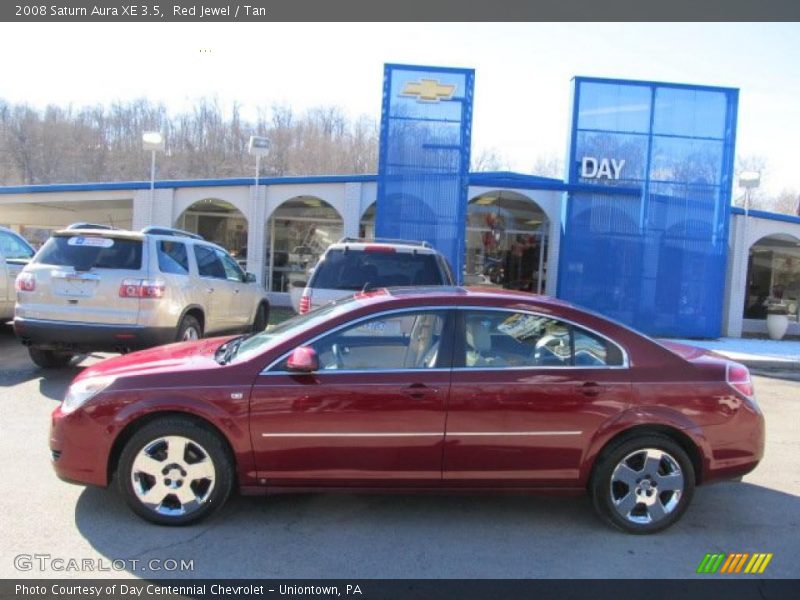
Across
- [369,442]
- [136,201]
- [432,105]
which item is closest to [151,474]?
[369,442]

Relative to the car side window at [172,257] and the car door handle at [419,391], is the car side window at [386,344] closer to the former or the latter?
the car door handle at [419,391]

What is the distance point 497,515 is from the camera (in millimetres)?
4473

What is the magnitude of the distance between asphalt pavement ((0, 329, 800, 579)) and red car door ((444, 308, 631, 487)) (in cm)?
40

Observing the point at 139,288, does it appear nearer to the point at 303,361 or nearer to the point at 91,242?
the point at 91,242

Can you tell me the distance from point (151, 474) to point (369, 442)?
4.51 feet

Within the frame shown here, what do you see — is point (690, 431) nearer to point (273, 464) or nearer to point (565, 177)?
point (273, 464)

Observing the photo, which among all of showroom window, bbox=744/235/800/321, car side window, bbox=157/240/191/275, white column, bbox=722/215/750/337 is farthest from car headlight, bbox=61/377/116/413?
showroom window, bbox=744/235/800/321

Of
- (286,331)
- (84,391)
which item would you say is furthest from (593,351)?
(84,391)

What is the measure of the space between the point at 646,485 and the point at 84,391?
368cm

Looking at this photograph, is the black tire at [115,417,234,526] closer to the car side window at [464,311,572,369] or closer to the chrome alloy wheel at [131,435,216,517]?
the chrome alloy wheel at [131,435,216,517]

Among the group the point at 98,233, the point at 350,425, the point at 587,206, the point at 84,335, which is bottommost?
the point at 84,335

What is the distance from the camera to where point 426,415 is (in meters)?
4.05

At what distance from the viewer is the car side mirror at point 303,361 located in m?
3.98

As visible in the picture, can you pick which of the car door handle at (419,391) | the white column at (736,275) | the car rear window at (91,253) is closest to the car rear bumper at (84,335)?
the car rear window at (91,253)
